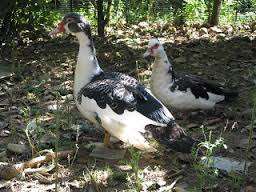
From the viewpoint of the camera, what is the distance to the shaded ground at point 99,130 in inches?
157

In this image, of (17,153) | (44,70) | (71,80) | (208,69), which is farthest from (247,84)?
(17,153)

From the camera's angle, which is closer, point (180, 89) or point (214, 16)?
point (180, 89)

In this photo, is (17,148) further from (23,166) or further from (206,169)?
(206,169)

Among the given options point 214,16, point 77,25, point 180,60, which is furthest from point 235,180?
point 214,16

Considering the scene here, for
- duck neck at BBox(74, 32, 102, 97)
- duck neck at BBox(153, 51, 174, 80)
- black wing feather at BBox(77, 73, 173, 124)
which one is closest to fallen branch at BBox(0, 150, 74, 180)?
black wing feather at BBox(77, 73, 173, 124)

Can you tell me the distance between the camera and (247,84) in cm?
613

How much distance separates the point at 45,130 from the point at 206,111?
1.63 meters

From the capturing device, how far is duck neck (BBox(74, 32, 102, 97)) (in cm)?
461

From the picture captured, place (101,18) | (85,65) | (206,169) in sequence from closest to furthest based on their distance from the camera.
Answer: (206,169)
(85,65)
(101,18)

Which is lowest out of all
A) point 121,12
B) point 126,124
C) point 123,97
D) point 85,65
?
point 121,12

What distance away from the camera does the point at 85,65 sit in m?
4.64

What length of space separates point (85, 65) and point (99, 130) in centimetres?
68

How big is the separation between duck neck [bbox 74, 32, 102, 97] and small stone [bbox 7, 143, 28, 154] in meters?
0.63

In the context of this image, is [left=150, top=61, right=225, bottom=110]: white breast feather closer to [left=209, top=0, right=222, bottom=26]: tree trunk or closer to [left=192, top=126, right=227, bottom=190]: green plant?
[left=192, top=126, right=227, bottom=190]: green plant
